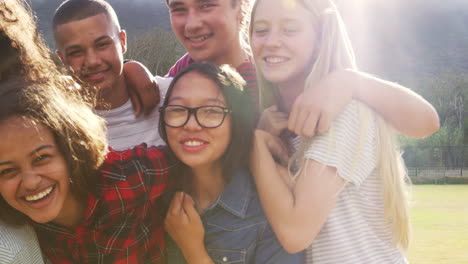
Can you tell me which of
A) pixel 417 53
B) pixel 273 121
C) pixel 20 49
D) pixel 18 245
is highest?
pixel 20 49

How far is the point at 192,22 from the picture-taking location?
12.8ft

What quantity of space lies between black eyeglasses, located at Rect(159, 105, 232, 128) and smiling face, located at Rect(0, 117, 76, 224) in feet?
1.86

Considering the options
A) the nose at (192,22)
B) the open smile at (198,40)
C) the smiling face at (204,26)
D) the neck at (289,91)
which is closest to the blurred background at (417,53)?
the smiling face at (204,26)

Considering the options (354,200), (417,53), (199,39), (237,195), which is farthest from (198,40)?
(417,53)

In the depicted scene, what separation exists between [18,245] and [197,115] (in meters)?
1.01

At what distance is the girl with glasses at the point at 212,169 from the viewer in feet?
8.77

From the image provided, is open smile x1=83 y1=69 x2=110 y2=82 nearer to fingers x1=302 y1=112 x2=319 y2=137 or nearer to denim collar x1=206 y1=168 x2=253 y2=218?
denim collar x1=206 y1=168 x2=253 y2=218

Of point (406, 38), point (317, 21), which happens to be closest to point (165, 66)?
point (317, 21)

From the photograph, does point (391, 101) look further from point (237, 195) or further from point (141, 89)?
point (141, 89)

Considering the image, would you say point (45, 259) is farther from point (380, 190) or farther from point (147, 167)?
point (380, 190)

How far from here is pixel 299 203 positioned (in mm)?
2453

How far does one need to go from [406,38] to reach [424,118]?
108515 mm

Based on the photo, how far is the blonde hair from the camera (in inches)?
103

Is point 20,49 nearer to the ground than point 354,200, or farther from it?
farther from it
